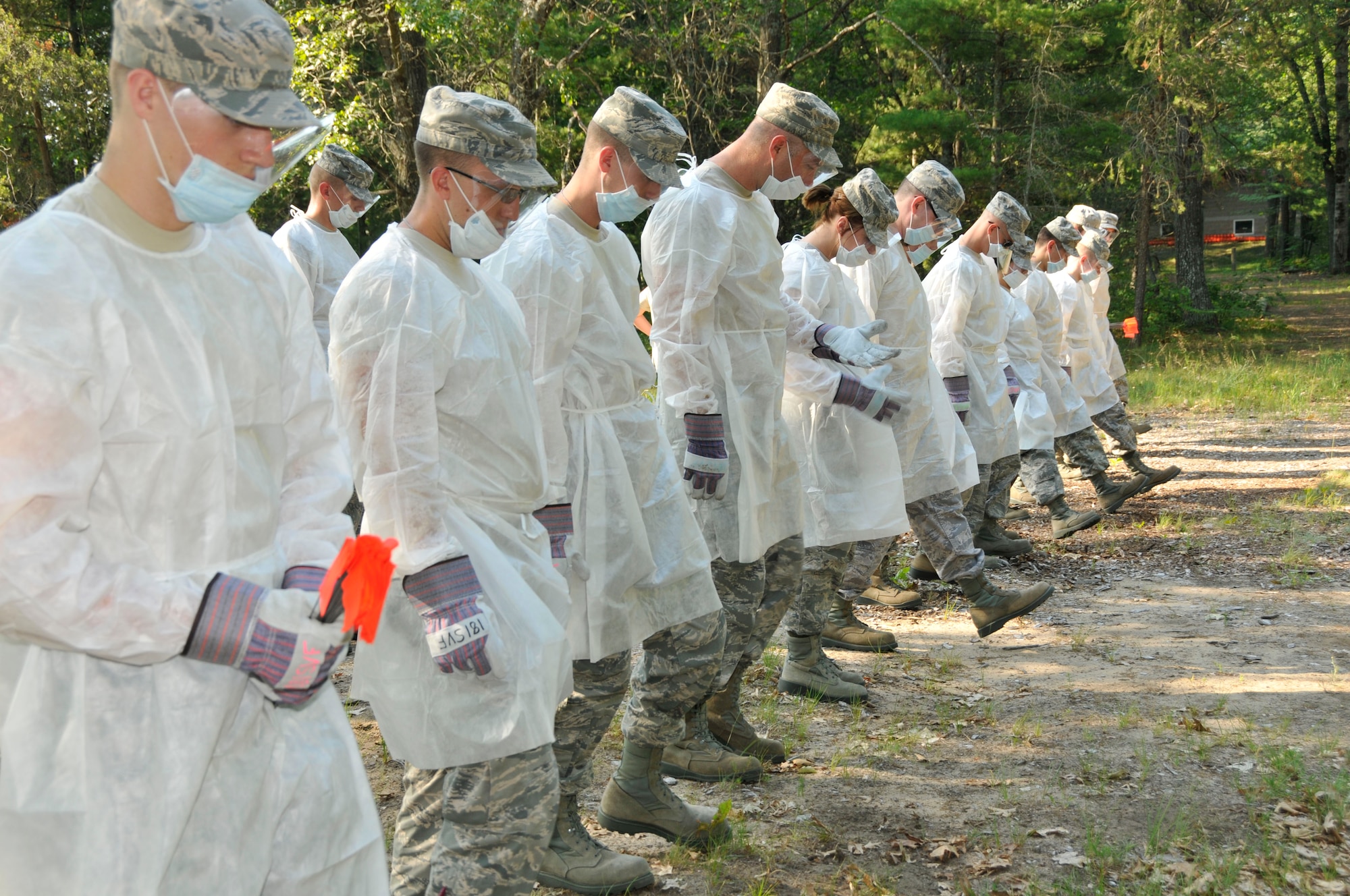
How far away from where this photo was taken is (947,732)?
16.8 ft

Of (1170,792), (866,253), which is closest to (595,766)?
(1170,792)

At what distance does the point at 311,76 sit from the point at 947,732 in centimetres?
1266

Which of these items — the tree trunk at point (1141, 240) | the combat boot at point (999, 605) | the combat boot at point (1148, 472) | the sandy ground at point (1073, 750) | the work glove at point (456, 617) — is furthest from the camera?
the tree trunk at point (1141, 240)

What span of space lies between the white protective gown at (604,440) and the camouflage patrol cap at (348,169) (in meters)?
3.70

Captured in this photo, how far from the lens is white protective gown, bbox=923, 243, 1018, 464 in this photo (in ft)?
25.5

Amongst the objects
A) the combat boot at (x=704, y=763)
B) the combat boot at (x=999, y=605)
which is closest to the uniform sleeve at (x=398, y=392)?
the combat boot at (x=704, y=763)

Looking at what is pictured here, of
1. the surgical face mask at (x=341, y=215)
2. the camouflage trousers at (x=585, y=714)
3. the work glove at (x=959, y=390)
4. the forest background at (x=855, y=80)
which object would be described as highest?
the forest background at (x=855, y=80)

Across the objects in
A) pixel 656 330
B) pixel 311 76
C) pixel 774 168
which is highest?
pixel 311 76

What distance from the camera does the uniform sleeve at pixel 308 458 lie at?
2150 mm

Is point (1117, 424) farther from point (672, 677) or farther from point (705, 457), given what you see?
point (672, 677)

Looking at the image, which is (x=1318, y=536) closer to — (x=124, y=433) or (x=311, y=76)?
(x=124, y=433)

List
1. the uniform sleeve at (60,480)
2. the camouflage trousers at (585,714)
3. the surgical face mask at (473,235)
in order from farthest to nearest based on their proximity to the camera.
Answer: the camouflage trousers at (585,714), the surgical face mask at (473,235), the uniform sleeve at (60,480)

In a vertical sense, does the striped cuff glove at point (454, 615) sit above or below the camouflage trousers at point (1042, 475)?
above

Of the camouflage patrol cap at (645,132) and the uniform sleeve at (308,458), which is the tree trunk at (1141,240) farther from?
the uniform sleeve at (308,458)
